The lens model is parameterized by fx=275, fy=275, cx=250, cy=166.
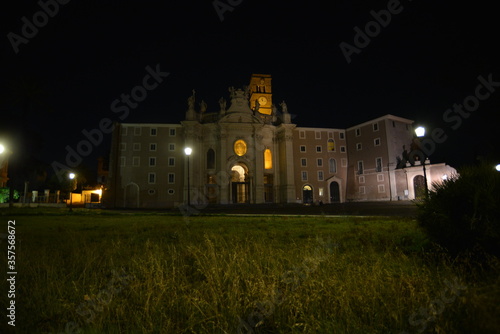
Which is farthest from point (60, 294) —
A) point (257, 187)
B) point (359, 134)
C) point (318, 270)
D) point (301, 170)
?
point (359, 134)

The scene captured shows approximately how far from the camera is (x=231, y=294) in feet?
10.6

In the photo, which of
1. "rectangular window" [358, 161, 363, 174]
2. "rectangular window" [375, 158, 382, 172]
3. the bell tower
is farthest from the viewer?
the bell tower

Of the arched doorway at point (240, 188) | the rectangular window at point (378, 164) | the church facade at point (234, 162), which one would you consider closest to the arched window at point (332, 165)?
the church facade at point (234, 162)

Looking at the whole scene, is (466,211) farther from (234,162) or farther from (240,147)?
(240,147)

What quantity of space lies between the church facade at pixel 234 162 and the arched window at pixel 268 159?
0.20m

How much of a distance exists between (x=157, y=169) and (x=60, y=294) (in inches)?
2006

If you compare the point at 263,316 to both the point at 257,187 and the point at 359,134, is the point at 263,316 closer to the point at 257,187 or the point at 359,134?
the point at 257,187

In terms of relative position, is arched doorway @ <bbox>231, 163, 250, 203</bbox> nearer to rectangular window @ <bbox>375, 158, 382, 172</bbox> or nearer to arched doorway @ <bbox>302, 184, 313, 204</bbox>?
arched doorway @ <bbox>302, 184, 313, 204</bbox>

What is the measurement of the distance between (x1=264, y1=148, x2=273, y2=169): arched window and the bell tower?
29.2 m

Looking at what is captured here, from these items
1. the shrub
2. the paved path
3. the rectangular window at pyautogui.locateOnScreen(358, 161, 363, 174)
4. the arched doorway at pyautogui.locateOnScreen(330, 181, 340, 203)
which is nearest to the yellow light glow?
the paved path

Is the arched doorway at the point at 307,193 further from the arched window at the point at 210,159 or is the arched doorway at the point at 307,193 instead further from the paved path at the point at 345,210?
the paved path at the point at 345,210

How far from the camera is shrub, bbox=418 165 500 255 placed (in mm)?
A: 4387

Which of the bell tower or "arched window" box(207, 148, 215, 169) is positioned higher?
the bell tower

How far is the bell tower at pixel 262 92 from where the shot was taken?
82188 millimetres
